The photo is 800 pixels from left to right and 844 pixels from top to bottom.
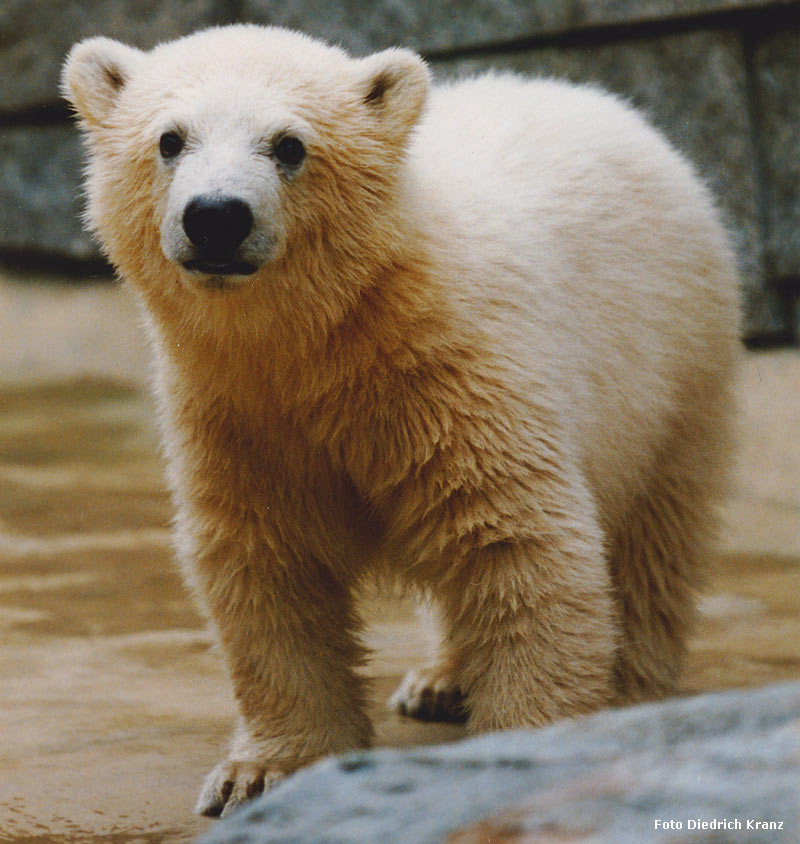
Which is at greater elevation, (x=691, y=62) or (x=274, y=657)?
(x=691, y=62)

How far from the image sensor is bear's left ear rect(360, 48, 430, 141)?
308 cm

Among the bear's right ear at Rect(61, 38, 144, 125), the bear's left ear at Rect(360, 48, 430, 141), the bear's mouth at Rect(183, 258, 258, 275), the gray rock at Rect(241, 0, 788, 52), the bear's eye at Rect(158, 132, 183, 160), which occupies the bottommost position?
the bear's mouth at Rect(183, 258, 258, 275)

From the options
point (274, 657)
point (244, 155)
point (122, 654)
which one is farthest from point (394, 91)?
point (122, 654)

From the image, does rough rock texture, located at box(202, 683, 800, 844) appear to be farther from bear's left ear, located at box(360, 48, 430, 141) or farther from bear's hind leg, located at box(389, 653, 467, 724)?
bear's hind leg, located at box(389, 653, 467, 724)

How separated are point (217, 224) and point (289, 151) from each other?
0.96 feet

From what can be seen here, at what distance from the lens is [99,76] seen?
10.4ft

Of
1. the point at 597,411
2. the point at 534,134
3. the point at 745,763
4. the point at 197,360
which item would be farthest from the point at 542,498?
the point at 745,763

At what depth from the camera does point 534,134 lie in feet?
12.0

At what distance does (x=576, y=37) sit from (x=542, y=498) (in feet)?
12.1

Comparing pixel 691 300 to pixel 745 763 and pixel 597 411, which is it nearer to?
pixel 597 411

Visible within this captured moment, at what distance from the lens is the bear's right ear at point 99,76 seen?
318cm

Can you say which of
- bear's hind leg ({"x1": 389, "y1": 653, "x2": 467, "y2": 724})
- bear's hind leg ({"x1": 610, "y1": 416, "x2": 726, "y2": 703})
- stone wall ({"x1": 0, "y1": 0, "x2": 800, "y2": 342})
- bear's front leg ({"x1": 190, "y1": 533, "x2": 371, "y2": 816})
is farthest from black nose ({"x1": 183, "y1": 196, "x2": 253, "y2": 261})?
stone wall ({"x1": 0, "y1": 0, "x2": 800, "y2": 342})

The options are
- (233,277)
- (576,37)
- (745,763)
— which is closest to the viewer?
(745,763)

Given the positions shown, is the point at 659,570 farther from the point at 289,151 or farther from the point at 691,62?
the point at 691,62
